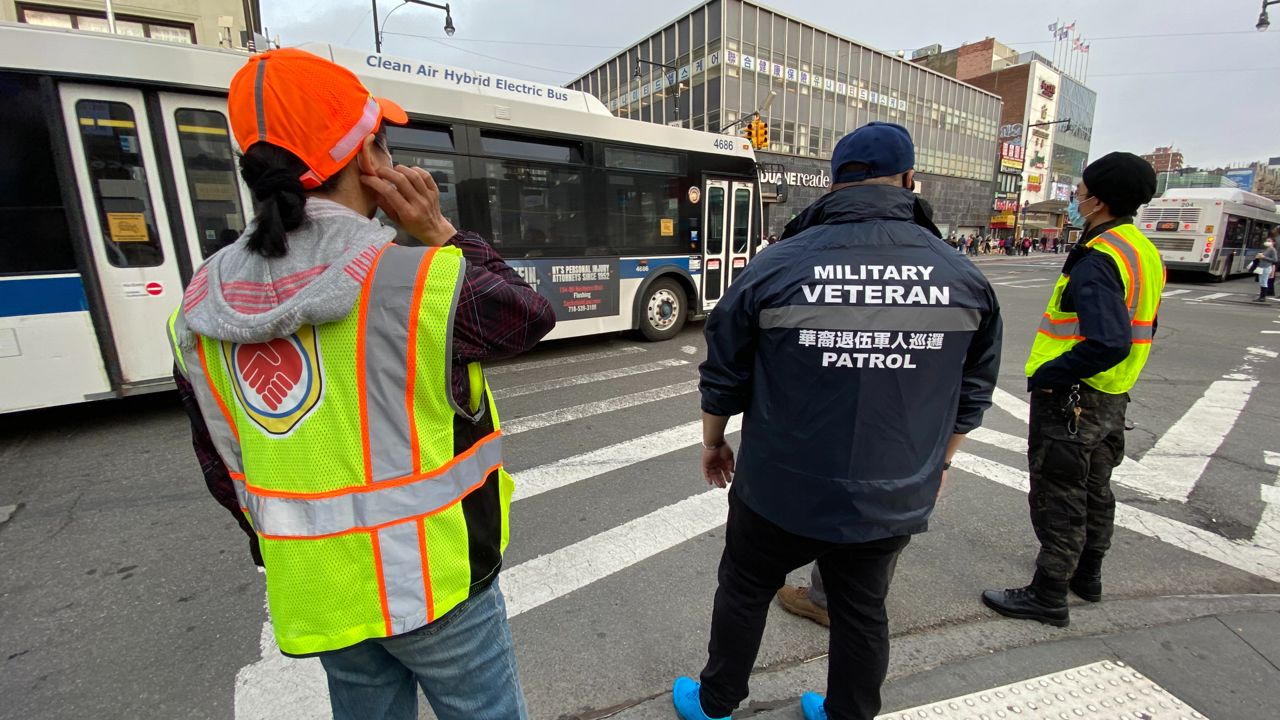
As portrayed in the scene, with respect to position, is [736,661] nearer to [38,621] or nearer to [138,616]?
[138,616]

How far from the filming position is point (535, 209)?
7.48m

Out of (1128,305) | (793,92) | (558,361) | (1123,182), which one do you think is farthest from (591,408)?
(793,92)

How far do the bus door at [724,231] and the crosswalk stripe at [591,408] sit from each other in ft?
11.2

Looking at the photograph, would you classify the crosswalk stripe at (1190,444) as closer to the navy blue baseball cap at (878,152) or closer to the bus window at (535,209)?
the navy blue baseball cap at (878,152)

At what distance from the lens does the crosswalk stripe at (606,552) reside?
2.99 m

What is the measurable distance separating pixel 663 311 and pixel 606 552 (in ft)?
20.7

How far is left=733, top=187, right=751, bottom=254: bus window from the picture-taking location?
32.4ft

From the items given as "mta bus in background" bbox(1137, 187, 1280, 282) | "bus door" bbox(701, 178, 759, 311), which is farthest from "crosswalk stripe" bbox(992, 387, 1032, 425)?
"mta bus in background" bbox(1137, 187, 1280, 282)

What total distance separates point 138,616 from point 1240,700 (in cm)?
489

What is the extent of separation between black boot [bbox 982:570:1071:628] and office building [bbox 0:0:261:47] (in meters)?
19.0

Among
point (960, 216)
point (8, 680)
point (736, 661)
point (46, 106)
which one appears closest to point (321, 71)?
point (736, 661)

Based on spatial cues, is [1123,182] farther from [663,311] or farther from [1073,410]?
[663,311]

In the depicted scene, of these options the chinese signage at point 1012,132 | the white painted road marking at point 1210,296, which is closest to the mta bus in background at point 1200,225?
the white painted road marking at point 1210,296

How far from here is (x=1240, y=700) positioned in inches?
87.7
